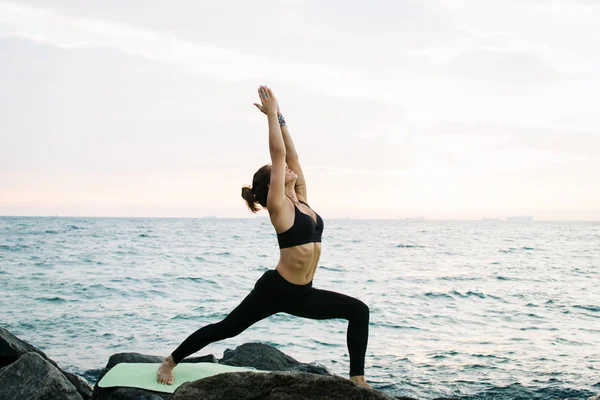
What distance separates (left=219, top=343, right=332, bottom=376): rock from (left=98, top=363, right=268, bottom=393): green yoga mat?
1.61 metres

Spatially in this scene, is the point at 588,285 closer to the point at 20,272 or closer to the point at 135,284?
the point at 135,284

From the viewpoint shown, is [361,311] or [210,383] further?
[361,311]

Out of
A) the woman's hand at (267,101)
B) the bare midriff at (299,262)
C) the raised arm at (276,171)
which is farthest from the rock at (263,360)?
the woman's hand at (267,101)

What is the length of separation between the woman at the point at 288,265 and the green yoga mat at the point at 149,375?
84cm

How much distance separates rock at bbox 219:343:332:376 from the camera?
26.3 ft

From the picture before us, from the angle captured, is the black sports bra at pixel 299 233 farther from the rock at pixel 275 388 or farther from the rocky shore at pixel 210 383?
the rock at pixel 275 388

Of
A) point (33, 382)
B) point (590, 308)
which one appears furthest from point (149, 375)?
point (590, 308)

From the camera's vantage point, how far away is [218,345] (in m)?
12.3

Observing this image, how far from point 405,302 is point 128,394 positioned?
1461 centimetres

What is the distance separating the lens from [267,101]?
4.90 metres

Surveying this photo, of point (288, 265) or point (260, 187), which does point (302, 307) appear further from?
point (260, 187)

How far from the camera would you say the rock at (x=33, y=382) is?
18.3 feet

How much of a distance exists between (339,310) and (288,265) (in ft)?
1.99

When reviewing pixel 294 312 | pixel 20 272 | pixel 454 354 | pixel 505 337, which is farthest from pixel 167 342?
pixel 20 272
